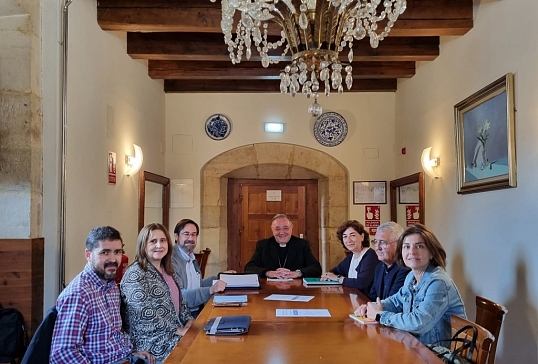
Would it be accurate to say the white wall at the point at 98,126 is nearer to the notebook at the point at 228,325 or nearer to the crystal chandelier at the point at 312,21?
the crystal chandelier at the point at 312,21

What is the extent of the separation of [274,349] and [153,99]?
13.7 ft

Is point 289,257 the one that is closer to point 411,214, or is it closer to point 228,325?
point 228,325

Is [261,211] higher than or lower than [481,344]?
higher

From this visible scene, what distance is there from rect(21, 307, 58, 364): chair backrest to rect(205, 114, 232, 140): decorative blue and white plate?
13.6 feet

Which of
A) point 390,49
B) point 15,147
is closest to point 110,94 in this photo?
point 15,147

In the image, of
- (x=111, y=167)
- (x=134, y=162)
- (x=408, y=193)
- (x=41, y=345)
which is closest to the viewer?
(x=41, y=345)

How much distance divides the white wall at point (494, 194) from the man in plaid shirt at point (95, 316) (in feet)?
7.46

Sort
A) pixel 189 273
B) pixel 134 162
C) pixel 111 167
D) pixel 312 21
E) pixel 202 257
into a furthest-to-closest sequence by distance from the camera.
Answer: pixel 202 257 < pixel 134 162 < pixel 111 167 < pixel 189 273 < pixel 312 21

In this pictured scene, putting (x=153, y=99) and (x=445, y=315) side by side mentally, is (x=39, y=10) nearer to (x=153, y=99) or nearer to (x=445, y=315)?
(x=153, y=99)

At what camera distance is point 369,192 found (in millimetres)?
5914

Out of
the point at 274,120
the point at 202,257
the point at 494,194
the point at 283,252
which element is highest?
the point at 274,120

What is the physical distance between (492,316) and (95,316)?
1959mm

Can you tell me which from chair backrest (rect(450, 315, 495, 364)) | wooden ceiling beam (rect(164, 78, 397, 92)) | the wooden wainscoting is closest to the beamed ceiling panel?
wooden ceiling beam (rect(164, 78, 397, 92))

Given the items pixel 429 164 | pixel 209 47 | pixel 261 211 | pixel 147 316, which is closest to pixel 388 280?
pixel 147 316
